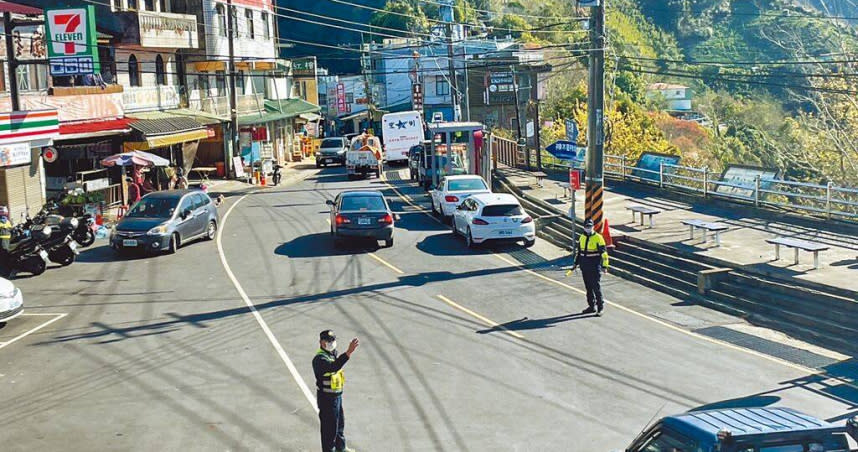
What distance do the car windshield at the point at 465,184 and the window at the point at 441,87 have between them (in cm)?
5488

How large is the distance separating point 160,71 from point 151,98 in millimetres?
3708

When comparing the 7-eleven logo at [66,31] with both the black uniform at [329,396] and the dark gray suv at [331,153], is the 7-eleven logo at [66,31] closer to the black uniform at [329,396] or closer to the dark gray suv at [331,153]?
the black uniform at [329,396]

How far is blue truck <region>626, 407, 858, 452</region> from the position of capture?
7129mm

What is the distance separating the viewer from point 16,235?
2288 centimetres

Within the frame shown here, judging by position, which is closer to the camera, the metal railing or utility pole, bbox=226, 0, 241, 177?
the metal railing

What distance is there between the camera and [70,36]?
95.5 feet

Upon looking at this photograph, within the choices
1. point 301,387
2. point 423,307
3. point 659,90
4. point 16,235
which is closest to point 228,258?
point 16,235

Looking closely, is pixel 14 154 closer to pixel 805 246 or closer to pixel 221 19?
pixel 805 246

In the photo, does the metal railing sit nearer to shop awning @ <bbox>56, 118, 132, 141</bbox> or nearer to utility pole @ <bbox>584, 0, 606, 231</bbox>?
utility pole @ <bbox>584, 0, 606, 231</bbox>

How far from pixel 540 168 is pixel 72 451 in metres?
33.3

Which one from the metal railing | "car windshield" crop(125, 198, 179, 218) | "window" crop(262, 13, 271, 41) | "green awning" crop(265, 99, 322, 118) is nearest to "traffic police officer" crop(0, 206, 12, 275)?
"car windshield" crop(125, 198, 179, 218)

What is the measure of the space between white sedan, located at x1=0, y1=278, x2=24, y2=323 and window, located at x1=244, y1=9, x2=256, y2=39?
40.8 meters

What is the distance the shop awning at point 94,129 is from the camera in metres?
31.3

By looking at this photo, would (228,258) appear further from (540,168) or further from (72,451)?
(540,168)
